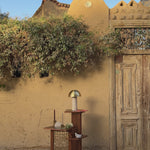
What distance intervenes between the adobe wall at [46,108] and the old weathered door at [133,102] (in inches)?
11.3

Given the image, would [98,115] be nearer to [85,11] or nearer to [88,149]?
[88,149]

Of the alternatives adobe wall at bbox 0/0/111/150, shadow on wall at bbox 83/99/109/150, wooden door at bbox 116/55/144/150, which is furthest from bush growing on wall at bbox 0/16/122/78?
shadow on wall at bbox 83/99/109/150

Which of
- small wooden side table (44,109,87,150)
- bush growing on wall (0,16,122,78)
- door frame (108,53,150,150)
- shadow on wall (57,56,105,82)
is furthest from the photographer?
shadow on wall (57,56,105,82)

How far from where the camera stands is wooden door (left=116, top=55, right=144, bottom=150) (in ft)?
19.1

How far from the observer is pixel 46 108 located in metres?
5.92

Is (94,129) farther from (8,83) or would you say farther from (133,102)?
(8,83)

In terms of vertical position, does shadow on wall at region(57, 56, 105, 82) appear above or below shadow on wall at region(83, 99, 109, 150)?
above

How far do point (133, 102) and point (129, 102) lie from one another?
0.09 m

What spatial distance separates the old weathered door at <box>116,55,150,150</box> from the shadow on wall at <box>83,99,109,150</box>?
13.8 inches

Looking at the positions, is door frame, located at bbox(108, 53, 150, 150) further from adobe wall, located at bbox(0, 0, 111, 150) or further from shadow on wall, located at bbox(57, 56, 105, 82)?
shadow on wall, located at bbox(57, 56, 105, 82)

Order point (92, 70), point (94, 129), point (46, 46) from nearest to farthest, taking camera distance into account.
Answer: point (46, 46) < point (94, 129) < point (92, 70)

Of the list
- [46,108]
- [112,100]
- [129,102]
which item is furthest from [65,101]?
[129,102]

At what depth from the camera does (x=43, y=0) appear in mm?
11555

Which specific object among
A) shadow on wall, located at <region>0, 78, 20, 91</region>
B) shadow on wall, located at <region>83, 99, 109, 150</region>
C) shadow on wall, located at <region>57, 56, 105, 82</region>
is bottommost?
shadow on wall, located at <region>83, 99, 109, 150</region>
